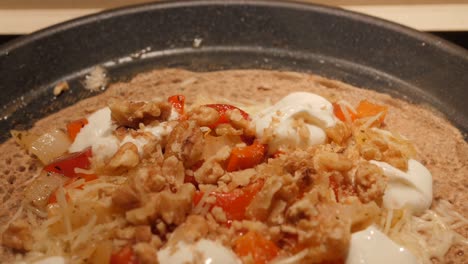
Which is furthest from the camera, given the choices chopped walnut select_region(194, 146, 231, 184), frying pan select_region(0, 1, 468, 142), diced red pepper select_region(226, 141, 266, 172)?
Result: frying pan select_region(0, 1, 468, 142)

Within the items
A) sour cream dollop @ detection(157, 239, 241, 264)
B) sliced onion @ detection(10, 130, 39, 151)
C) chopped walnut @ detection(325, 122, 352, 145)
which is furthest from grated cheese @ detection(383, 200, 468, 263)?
sliced onion @ detection(10, 130, 39, 151)

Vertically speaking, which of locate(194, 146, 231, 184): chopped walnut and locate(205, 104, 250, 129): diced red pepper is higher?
locate(205, 104, 250, 129): diced red pepper

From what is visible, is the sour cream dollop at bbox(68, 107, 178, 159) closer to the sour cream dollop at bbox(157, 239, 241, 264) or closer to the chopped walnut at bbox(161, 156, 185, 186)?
the chopped walnut at bbox(161, 156, 185, 186)

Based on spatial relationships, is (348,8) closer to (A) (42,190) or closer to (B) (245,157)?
(B) (245,157)

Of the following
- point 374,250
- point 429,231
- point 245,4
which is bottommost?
point 429,231

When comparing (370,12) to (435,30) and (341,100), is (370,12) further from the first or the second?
(341,100)

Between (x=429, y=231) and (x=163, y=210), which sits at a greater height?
(x=163, y=210)

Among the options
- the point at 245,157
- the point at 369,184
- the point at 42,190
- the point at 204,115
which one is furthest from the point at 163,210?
the point at 369,184
